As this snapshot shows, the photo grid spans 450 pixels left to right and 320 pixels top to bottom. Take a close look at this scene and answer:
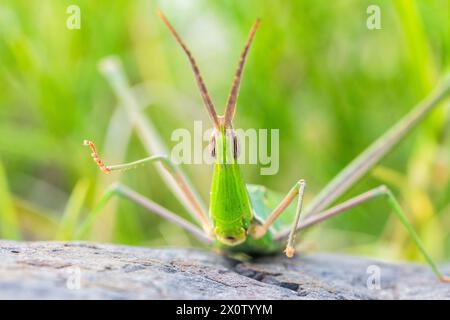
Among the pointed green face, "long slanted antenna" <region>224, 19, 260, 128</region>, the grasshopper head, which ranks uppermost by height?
"long slanted antenna" <region>224, 19, 260, 128</region>

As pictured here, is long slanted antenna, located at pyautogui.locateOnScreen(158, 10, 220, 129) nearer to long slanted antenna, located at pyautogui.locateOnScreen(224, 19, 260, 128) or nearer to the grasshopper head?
long slanted antenna, located at pyautogui.locateOnScreen(224, 19, 260, 128)

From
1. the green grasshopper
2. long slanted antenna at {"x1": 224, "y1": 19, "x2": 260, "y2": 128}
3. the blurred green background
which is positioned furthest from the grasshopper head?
the blurred green background

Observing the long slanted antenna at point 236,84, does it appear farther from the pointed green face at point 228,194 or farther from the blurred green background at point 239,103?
the blurred green background at point 239,103

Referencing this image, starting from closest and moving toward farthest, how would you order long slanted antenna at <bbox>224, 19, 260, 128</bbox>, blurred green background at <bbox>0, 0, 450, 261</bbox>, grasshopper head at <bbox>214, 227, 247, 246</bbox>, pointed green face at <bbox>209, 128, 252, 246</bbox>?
long slanted antenna at <bbox>224, 19, 260, 128</bbox> < pointed green face at <bbox>209, 128, 252, 246</bbox> < grasshopper head at <bbox>214, 227, 247, 246</bbox> < blurred green background at <bbox>0, 0, 450, 261</bbox>

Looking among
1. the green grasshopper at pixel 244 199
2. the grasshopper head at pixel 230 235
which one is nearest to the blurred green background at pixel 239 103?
the green grasshopper at pixel 244 199

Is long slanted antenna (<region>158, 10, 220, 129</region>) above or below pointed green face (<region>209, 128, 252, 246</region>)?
above

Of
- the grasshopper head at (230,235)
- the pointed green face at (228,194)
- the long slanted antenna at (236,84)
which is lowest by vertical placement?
the grasshopper head at (230,235)

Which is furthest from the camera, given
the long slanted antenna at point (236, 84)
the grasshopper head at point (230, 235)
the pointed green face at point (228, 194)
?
the grasshopper head at point (230, 235)
